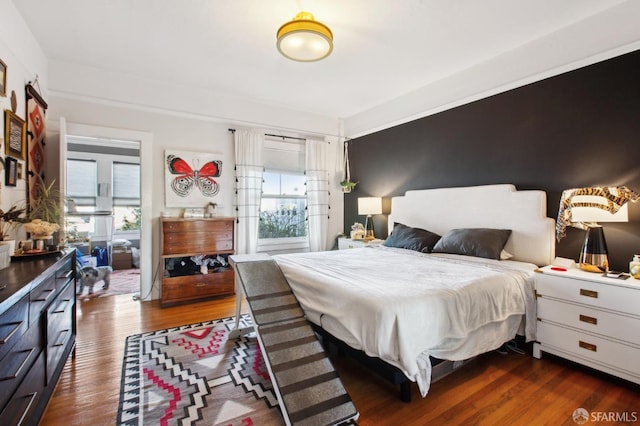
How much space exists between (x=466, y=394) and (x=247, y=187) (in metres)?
3.58

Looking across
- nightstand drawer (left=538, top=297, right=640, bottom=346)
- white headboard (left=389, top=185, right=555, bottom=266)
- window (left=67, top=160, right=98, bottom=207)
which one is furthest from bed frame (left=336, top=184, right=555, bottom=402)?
window (left=67, top=160, right=98, bottom=207)

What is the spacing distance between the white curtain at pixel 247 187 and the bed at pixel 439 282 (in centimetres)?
164

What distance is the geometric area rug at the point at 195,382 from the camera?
5.62 ft

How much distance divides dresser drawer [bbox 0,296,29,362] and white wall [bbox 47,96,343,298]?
268 centimetres

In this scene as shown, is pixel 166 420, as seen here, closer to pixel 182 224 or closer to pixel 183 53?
pixel 182 224

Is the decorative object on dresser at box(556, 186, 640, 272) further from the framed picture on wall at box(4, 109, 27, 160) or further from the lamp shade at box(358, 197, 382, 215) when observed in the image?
the framed picture on wall at box(4, 109, 27, 160)

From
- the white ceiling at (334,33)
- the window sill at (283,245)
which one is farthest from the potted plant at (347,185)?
the white ceiling at (334,33)

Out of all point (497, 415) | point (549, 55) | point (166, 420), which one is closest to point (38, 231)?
point (166, 420)

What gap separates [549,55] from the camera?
2.77m

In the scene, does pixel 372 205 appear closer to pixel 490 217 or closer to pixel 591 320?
pixel 490 217

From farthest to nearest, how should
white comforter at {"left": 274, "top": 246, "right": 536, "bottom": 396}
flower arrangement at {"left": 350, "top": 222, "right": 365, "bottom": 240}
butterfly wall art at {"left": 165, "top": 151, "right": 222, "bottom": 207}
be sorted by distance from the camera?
flower arrangement at {"left": 350, "top": 222, "right": 365, "bottom": 240} < butterfly wall art at {"left": 165, "top": 151, "right": 222, "bottom": 207} < white comforter at {"left": 274, "top": 246, "right": 536, "bottom": 396}

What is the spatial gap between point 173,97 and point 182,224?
5.43 ft

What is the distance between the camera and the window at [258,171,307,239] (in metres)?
4.88

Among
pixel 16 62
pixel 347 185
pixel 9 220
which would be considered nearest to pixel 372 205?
pixel 347 185
